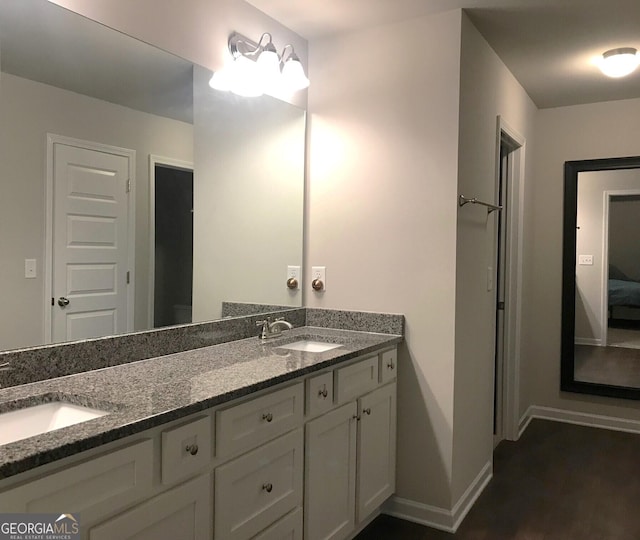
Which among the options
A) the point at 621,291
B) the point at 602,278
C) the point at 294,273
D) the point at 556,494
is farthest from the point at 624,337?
the point at 294,273

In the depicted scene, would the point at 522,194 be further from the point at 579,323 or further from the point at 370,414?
the point at 370,414

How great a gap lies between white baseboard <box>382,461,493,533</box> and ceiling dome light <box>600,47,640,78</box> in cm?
237

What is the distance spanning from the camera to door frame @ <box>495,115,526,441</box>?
377 cm

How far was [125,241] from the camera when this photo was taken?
2.06 m

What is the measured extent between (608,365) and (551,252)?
0.92 metres

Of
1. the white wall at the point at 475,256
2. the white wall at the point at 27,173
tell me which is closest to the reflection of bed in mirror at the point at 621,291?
the white wall at the point at 475,256

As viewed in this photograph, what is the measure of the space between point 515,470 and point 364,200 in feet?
6.00

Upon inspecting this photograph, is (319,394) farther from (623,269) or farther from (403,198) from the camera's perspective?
(623,269)

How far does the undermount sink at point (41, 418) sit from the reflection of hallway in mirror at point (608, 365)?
3721mm

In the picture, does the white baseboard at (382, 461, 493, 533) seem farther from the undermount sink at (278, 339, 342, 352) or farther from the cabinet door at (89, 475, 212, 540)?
the cabinet door at (89, 475, 212, 540)

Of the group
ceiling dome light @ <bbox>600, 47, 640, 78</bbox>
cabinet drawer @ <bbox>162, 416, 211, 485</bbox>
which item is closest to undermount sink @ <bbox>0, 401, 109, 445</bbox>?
cabinet drawer @ <bbox>162, 416, 211, 485</bbox>

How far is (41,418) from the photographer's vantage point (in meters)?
1.54

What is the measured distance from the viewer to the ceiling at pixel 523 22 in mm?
2516

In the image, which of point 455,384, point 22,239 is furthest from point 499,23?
point 22,239
